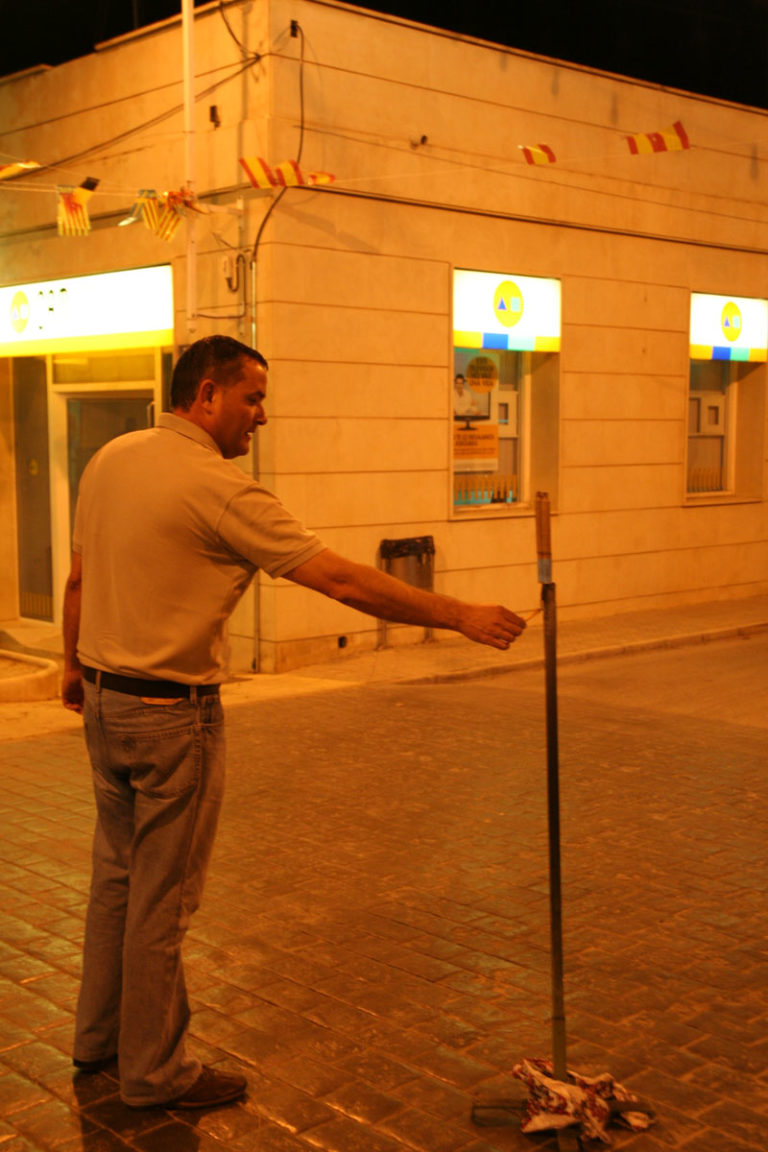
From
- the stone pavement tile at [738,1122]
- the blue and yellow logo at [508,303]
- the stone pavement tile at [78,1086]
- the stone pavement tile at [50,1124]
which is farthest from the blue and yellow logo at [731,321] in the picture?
the stone pavement tile at [50,1124]

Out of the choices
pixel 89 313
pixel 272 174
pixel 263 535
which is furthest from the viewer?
pixel 89 313

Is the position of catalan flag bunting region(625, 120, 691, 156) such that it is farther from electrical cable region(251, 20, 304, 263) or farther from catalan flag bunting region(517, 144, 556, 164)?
electrical cable region(251, 20, 304, 263)

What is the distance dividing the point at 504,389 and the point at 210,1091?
11.1 m

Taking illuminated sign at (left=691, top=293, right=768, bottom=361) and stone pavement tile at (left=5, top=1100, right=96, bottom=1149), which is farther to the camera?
illuminated sign at (left=691, top=293, right=768, bottom=361)

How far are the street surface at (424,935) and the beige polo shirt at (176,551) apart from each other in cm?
136

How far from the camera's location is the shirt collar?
3.88 metres

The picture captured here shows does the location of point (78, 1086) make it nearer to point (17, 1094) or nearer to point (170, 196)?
point (17, 1094)

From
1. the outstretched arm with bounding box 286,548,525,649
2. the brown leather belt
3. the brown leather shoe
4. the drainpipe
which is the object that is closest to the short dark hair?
the outstretched arm with bounding box 286,548,525,649

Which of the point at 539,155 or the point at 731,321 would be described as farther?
the point at 731,321

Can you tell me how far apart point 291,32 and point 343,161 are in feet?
3.86

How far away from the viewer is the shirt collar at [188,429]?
388cm

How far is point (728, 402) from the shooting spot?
16969mm

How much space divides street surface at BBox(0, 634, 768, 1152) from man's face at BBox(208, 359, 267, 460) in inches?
78.7

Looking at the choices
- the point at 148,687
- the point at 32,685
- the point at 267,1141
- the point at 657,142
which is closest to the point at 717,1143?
the point at 267,1141
